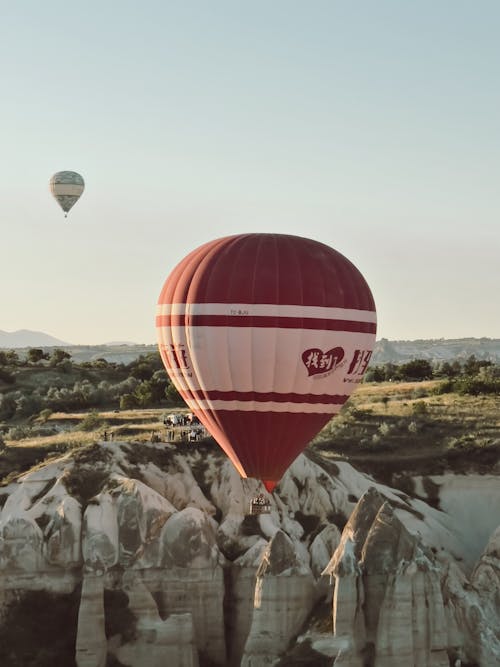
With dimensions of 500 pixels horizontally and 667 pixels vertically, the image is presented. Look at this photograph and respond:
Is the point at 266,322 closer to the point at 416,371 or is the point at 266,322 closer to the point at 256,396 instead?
the point at 256,396

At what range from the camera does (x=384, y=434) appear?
87688 millimetres

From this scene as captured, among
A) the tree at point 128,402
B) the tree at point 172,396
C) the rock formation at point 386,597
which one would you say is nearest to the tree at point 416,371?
the tree at point 172,396

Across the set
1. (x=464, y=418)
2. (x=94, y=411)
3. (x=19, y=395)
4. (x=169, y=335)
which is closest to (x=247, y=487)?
(x=169, y=335)

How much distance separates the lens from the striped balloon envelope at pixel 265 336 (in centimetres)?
5972

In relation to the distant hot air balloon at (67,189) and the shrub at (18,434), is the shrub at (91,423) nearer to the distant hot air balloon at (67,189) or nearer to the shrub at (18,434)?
the shrub at (18,434)

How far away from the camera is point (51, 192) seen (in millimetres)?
103750

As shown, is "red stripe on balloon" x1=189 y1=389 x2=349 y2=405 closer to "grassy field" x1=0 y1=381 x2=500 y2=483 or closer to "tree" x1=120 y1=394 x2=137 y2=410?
"grassy field" x1=0 y1=381 x2=500 y2=483

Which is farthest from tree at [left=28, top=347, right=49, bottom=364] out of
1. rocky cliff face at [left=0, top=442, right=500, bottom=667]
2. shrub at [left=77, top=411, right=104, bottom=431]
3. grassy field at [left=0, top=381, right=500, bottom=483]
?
rocky cliff face at [left=0, top=442, right=500, bottom=667]

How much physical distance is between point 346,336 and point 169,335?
6.04m

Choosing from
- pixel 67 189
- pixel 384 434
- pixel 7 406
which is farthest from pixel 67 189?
pixel 384 434

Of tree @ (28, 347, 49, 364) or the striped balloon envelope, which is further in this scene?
tree @ (28, 347, 49, 364)

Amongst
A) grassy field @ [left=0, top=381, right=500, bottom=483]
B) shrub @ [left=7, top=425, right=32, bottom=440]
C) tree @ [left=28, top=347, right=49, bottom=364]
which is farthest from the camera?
tree @ [left=28, top=347, right=49, bottom=364]

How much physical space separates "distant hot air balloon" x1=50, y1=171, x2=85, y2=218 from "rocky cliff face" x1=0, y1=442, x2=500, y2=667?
34890 millimetres

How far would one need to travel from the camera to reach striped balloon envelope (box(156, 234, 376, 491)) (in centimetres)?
5972
